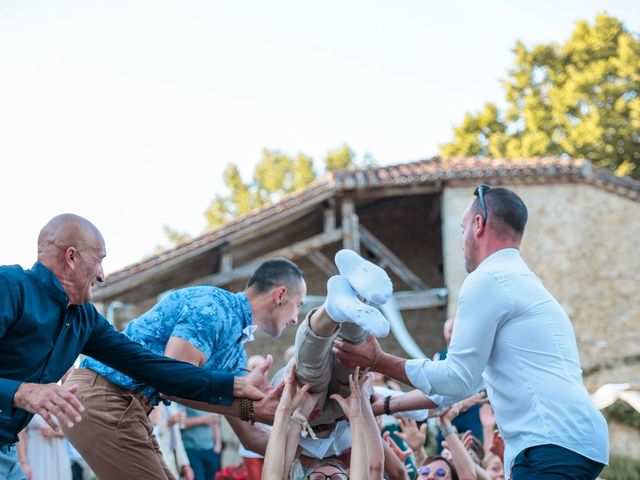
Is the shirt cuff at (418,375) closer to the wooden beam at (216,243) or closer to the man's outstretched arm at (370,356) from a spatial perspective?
the man's outstretched arm at (370,356)

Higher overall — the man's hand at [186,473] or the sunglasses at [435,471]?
the man's hand at [186,473]

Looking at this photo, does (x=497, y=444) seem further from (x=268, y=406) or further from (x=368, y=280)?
(x=368, y=280)

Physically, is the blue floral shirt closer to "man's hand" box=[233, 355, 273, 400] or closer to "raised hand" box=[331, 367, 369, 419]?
"man's hand" box=[233, 355, 273, 400]

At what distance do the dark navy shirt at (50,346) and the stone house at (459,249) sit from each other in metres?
11.1

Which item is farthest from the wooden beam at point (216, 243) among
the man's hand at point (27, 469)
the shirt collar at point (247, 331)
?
the shirt collar at point (247, 331)

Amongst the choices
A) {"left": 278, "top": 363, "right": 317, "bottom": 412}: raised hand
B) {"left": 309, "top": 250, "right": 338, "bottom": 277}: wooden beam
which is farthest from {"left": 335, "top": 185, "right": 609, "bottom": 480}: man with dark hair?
{"left": 309, "top": 250, "right": 338, "bottom": 277}: wooden beam

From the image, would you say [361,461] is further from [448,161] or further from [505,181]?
[448,161]

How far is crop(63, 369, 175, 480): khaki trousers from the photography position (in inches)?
177

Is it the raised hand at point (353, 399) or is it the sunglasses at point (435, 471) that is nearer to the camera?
the raised hand at point (353, 399)

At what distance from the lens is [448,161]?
725 inches

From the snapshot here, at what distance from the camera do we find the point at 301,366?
14.0 ft

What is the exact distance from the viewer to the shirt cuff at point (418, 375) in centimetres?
394

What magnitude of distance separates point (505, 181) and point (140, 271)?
268 inches

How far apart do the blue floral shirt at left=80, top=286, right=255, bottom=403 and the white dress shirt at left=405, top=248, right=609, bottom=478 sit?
52.4 inches
